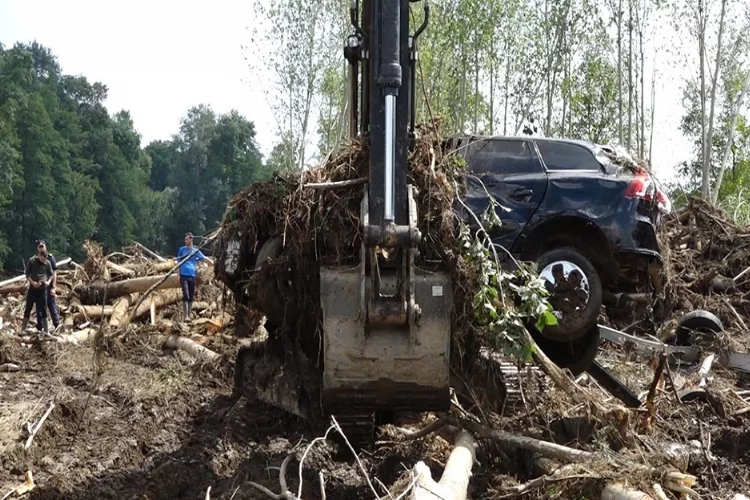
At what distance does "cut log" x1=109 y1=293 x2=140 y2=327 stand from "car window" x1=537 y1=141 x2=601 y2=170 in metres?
7.63

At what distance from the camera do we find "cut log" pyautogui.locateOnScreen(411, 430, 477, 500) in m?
4.81

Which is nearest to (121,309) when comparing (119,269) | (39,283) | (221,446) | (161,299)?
(161,299)

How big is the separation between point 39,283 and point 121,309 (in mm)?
1368

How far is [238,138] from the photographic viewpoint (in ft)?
208

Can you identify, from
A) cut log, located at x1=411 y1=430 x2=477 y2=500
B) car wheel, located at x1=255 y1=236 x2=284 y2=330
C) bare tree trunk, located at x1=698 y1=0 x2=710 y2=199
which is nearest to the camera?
cut log, located at x1=411 y1=430 x2=477 y2=500

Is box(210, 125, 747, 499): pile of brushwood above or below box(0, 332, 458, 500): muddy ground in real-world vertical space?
above

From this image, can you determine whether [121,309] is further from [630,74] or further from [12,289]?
[630,74]

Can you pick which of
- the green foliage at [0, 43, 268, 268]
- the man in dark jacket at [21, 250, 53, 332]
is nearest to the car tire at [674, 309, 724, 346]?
the man in dark jacket at [21, 250, 53, 332]

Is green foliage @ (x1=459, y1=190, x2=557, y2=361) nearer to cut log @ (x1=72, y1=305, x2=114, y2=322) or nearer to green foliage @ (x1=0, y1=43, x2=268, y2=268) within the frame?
cut log @ (x1=72, y1=305, x2=114, y2=322)

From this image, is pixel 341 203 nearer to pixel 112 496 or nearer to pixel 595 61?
pixel 112 496

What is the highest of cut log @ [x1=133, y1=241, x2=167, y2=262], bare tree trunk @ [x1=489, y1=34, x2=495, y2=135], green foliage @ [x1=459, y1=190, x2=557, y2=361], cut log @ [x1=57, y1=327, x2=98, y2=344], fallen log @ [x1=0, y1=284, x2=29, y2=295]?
bare tree trunk @ [x1=489, y1=34, x2=495, y2=135]

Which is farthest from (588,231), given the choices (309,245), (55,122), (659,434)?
(55,122)

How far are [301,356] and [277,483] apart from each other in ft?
3.44

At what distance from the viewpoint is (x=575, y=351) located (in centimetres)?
745
